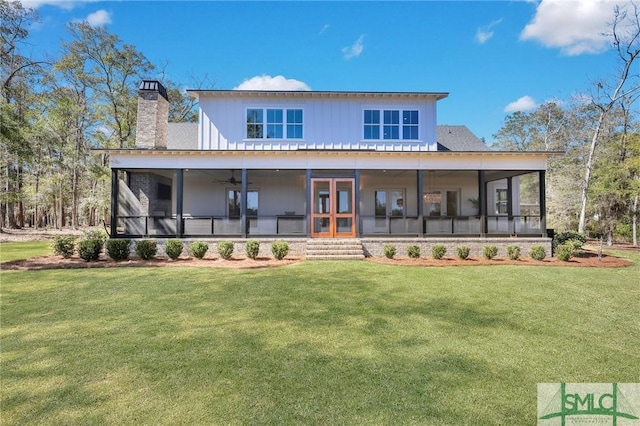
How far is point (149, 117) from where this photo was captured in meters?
15.5

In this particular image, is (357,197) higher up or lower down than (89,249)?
higher up

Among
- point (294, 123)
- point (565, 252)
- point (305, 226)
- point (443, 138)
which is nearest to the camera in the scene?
point (565, 252)

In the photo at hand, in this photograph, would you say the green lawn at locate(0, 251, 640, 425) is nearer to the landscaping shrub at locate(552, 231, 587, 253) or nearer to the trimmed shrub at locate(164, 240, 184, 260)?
the trimmed shrub at locate(164, 240, 184, 260)

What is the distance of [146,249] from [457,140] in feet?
50.9

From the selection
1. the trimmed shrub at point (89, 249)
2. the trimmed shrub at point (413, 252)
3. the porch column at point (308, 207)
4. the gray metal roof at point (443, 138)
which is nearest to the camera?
the trimmed shrub at point (89, 249)

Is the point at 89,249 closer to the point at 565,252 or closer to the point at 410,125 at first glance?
the point at 410,125

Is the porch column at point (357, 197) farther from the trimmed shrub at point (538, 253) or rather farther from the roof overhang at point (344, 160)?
the trimmed shrub at point (538, 253)

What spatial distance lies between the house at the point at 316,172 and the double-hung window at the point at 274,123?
0.15 ft

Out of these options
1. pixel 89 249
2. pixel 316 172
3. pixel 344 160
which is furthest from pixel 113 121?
pixel 344 160

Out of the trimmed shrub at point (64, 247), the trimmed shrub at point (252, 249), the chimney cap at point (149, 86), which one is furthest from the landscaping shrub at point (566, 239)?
the chimney cap at point (149, 86)

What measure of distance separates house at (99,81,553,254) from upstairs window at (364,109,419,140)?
0.15 ft

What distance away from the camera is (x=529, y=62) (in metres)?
22.6

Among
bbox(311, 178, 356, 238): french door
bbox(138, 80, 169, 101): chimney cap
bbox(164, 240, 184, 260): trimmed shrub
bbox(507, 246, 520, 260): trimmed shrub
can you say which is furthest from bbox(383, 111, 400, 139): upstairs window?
bbox(138, 80, 169, 101): chimney cap

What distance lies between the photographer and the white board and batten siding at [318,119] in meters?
15.1
